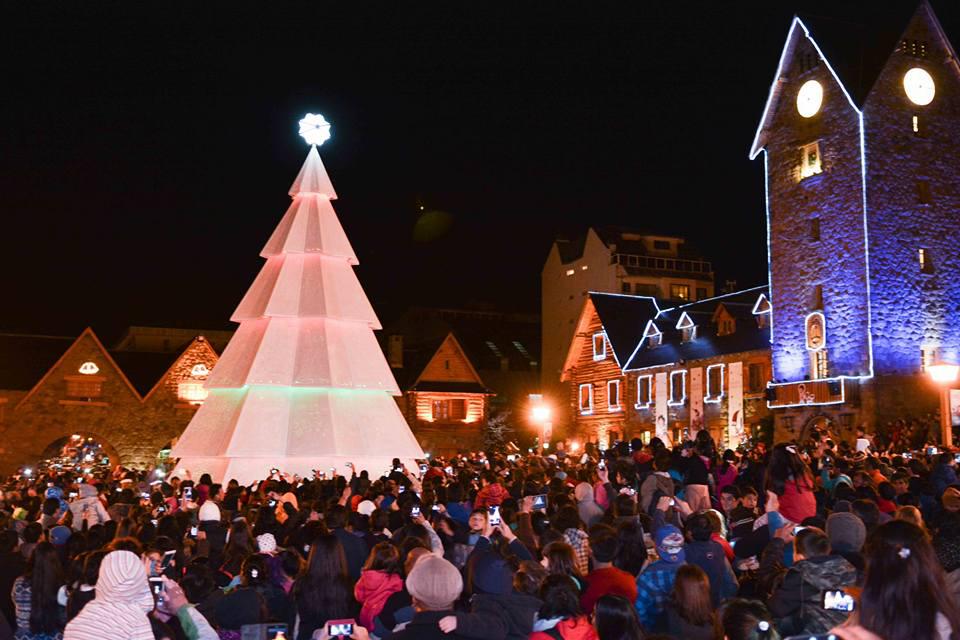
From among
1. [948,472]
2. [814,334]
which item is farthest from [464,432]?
[948,472]

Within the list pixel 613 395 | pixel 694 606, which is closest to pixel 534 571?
pixel 694 606

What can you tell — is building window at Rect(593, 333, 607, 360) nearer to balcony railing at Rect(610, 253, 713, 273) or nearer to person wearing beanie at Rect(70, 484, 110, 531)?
balcony railing at Rect(610, 253, 713, 273)

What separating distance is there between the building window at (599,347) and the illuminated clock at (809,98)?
709 inches

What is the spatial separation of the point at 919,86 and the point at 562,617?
37250 millimetres

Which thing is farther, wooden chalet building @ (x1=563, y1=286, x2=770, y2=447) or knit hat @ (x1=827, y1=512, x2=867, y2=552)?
wooden chalet building @ (x1=563, y1=286, x2=770, y2=447)

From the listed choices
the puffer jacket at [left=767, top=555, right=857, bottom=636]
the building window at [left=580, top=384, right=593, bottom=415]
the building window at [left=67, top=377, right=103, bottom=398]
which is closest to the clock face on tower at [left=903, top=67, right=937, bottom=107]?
the building window at [left=580, top=384, right=593, bottom=415]

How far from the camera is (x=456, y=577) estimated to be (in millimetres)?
5656

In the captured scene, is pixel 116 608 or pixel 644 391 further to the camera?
pixel 644 391

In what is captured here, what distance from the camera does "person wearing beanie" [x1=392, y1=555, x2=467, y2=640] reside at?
548 centimetres

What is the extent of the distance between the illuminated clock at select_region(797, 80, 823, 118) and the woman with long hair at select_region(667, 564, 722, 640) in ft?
116

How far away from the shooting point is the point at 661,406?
160 ft

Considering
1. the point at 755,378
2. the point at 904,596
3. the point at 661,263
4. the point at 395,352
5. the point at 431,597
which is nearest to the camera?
the point at 904,596

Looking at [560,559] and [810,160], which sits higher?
[810,160]

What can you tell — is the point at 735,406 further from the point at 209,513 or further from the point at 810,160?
the point at 209,513
